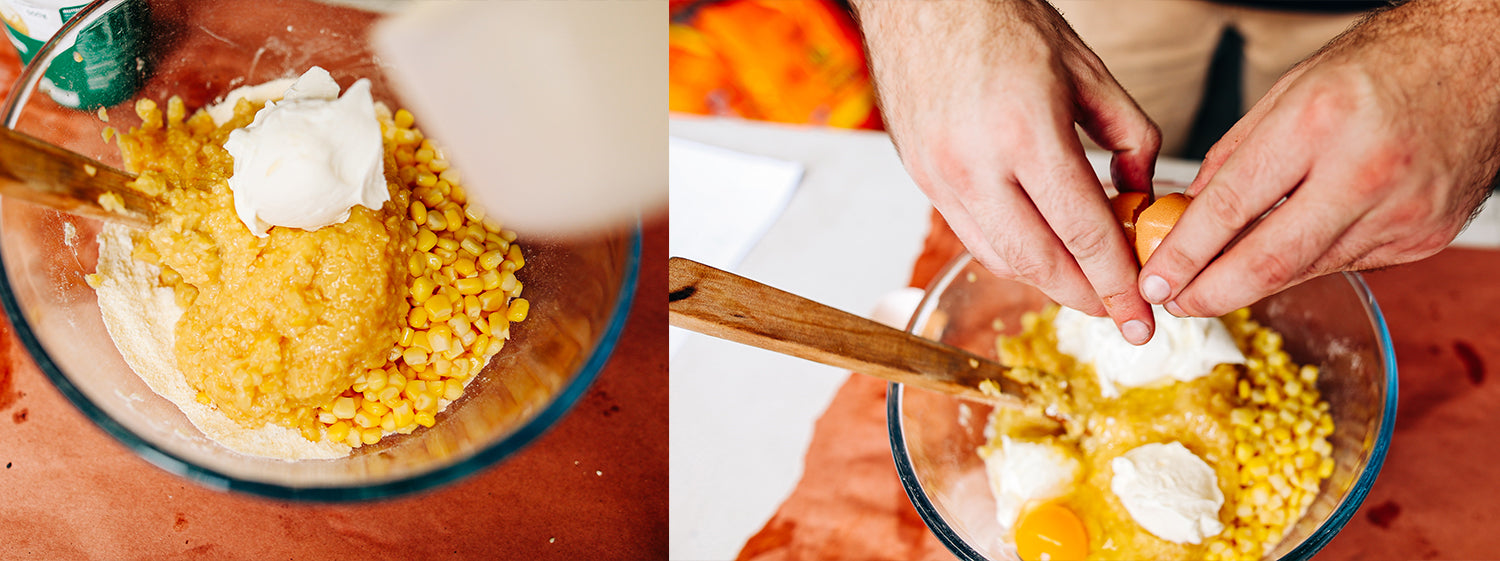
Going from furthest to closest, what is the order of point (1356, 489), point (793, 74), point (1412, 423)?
point (793, 74) < point (1412, 423) < point (1356, 489)

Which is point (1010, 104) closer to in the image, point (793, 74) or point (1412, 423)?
point (1412, 423)

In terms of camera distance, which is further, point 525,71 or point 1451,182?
point 525,71

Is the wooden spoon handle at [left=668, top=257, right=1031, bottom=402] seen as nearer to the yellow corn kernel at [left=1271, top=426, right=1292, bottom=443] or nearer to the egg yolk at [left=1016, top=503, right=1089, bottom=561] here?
the egg yolk at [left=1016, top=503, right=1089, bottom=561]

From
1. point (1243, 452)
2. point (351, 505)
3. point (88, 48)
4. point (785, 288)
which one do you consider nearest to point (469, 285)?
point (351, 505)

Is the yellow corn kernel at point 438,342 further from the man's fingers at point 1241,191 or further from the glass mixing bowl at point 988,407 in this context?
the man's fingers at point 1241,191

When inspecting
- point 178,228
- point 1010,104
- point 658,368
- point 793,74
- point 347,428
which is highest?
point 1010,104

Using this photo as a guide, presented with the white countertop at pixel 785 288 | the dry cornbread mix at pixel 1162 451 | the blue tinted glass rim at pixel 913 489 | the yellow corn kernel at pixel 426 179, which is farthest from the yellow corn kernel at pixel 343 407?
the dry cornbread mix at pixel 1162 451

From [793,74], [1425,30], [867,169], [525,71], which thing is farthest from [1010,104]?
[793,74]

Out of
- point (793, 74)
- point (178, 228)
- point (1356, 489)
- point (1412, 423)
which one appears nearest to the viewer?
point (178, 228)
